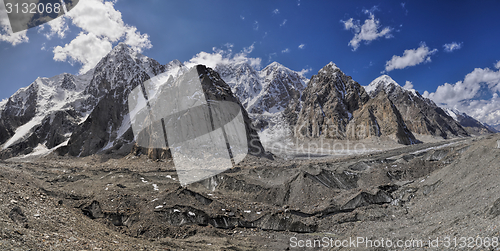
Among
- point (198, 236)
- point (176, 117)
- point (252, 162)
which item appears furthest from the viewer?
point (176, 117)

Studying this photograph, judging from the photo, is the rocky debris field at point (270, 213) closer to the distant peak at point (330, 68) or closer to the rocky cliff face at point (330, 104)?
the rocky cliff face at point (330, 104)

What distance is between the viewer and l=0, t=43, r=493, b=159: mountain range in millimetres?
101425

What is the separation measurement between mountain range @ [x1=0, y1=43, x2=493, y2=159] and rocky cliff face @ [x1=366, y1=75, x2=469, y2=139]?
0.54 meters

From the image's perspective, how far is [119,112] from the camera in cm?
10850

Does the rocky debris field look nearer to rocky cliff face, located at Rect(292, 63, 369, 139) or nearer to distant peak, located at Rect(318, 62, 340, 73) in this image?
rocky cliff face, located at Rect(292, 63, 369, 139)

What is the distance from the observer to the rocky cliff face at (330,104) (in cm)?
13088

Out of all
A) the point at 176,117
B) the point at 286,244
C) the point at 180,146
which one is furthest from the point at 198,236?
the point at 176,117

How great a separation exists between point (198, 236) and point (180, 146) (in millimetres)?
49932

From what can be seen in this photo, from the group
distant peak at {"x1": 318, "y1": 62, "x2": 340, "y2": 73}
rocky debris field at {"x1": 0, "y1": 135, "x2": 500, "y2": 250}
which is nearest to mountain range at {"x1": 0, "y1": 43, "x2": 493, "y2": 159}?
distant peak at {"x1": 318, "y1": 62, "x2": 340, "y2": 73}

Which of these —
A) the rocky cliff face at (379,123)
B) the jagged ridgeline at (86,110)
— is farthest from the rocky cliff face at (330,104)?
the jagged ridgeline at (86,110)

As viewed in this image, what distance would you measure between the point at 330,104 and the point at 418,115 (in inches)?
2260

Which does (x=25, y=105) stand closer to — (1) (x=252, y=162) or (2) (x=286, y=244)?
(1) (x=252, y=162)

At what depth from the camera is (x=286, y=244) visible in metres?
19.8

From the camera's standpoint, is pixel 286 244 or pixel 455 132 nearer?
pixel 286 244
